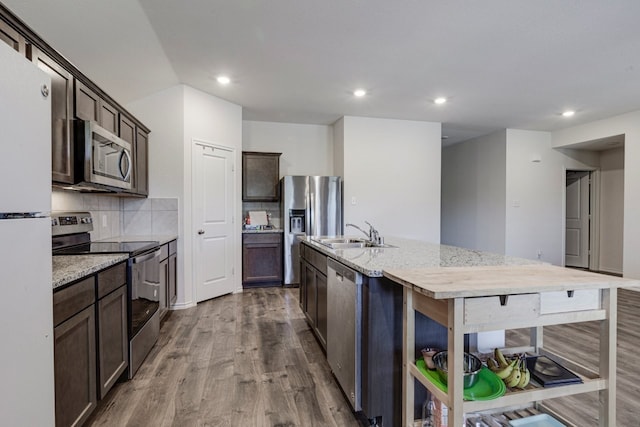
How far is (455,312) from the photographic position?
1.18 m

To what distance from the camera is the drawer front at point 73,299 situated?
1277 millimetres

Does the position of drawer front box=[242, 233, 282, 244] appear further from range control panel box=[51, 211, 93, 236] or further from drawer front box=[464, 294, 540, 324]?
drawer front box=[464, 294, 540, 324]

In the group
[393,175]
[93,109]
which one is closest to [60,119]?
[93,109]

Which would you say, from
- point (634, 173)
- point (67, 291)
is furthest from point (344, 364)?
point (634, 173)

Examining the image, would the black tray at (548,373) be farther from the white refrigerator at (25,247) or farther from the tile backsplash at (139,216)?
the tile backsplash at (139,216)

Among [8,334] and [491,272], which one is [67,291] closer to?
[8,334]

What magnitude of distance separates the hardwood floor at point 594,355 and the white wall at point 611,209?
2503 millimetres

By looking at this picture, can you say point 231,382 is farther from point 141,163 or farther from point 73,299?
point 141,163

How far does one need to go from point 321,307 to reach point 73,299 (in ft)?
5.10

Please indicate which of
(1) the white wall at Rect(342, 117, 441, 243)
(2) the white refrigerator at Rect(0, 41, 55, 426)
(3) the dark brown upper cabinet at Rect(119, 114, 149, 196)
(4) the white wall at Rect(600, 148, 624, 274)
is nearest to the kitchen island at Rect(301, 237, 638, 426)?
(2) the white refrigerator at Rect(0, 41, 55, 426)

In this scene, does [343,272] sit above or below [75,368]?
above

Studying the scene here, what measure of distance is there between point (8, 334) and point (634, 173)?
6647 millimetres

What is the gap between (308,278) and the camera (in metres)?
2.91

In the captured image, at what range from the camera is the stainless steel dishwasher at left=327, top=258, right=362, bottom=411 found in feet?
5.30
